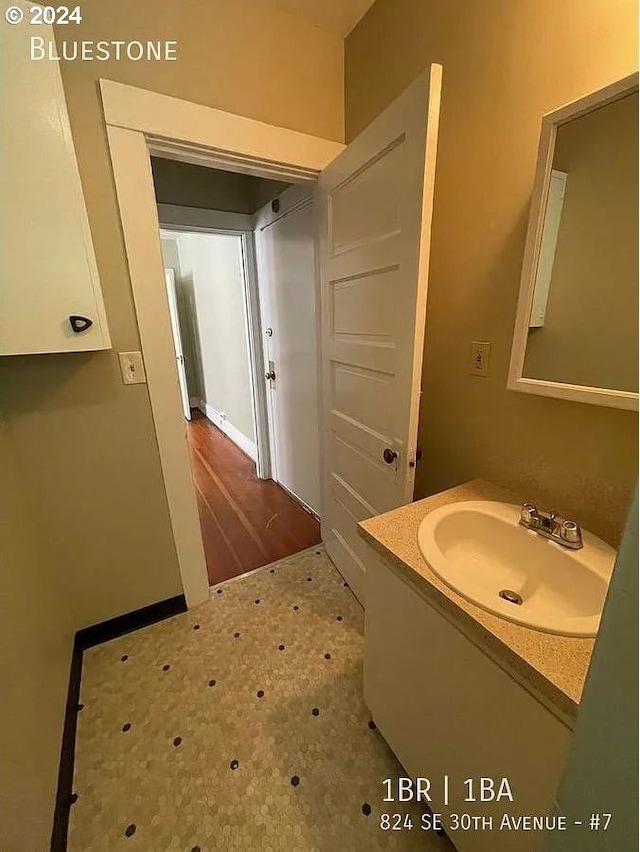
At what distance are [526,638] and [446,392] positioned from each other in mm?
837

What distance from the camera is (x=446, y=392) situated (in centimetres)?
127

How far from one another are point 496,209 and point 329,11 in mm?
→ 1099

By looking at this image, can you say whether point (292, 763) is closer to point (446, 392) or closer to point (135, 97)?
point (446, 392)

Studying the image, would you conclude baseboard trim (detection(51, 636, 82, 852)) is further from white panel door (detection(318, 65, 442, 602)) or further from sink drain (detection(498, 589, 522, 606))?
sink drain (detection(498, 589, 522, 606))

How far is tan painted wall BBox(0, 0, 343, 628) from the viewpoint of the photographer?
1.12 metres

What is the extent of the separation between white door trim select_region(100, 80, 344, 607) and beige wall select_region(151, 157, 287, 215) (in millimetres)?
683

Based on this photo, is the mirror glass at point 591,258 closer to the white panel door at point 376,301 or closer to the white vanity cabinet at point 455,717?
the white panel door at point 376,301

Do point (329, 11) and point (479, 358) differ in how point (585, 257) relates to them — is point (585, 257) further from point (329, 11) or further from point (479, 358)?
point (329, 11)

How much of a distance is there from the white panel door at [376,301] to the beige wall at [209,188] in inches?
39.3

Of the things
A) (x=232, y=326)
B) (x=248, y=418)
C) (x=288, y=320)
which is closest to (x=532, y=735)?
(x=288, y=320)

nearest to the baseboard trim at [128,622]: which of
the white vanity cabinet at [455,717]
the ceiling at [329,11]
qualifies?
the white vanity cabinet at [455,717]

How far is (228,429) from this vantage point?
3957 mm

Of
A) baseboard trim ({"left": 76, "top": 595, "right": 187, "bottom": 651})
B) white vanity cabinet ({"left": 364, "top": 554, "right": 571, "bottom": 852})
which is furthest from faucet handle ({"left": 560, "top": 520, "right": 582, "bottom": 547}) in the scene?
baseboard trim ({"left": 76, "top": 595, "right": 187, "bottom": 651})

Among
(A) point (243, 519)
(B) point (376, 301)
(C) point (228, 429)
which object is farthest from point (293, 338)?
(C) point (228, 429)
